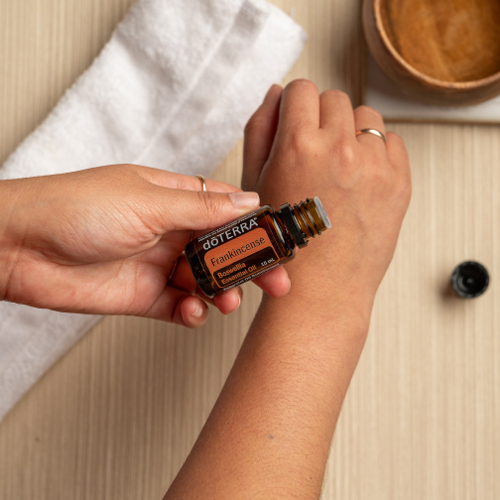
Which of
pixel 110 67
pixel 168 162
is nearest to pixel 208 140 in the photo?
pixel 168 162

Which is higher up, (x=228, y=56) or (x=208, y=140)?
→ (x=228, y=56)

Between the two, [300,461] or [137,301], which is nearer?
[300,461]

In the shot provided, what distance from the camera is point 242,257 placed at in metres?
0.48

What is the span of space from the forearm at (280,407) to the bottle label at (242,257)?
121mm

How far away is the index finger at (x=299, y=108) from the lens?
2.06ft

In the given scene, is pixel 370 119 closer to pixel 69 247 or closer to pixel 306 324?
pixel 306 324

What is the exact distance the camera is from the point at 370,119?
663 mm

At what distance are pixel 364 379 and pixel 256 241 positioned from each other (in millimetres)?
353

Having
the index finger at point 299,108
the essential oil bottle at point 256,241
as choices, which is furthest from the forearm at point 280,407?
the index finger at point 299,108

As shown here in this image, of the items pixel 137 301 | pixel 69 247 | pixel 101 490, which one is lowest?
pixel 101 490

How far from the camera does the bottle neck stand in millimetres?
471

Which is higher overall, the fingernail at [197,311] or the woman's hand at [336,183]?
the woman's hand at [336,183]

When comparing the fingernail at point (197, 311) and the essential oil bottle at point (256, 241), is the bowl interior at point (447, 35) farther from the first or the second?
the fingernail at point (197, 311)

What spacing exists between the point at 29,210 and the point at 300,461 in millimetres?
389
